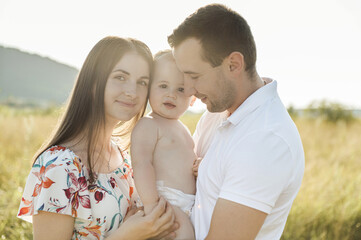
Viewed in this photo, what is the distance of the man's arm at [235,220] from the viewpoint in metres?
1.93

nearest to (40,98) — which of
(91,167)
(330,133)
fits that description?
(330,133)

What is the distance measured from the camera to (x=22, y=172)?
5371 mm

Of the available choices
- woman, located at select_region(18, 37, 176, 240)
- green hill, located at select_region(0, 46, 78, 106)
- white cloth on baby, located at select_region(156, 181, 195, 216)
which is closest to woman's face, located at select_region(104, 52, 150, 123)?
woman, located at select_region(18, 37, 176, 240)

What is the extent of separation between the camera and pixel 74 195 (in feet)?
7.32

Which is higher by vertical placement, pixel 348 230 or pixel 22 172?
pixel 348 230

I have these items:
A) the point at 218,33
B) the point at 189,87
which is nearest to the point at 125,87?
the point at 189,87

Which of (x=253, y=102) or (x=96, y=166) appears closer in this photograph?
(x=253, y=102)

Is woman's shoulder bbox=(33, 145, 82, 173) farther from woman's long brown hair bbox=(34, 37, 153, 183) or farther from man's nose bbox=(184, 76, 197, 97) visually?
man's nose bbox=(184, 76, 197, 97)

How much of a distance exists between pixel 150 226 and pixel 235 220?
616 millimetres

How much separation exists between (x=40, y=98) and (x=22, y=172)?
265ft

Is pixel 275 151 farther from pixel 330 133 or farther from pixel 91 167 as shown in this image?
pixel 330 133

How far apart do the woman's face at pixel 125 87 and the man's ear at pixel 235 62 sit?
69 centimetres

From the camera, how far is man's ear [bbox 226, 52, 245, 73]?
2379 millimetres

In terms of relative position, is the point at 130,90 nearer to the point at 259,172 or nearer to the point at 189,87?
the point at 189,87
